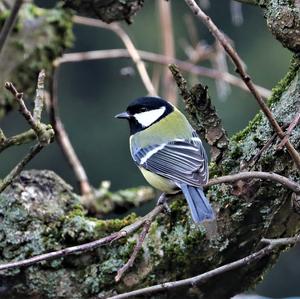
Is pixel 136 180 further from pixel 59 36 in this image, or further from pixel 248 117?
pixel 59 36

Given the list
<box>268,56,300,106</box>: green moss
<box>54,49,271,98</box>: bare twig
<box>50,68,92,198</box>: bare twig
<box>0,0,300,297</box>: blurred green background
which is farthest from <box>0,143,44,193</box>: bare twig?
→ <box>0,0,300,297</box>: blurred green background

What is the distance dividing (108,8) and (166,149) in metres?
0.46

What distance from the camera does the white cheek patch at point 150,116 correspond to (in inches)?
101

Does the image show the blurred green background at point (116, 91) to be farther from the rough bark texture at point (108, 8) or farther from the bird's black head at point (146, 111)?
the rough bark texture at point (108, 8)

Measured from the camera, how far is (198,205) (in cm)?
178

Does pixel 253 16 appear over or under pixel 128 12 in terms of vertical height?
under

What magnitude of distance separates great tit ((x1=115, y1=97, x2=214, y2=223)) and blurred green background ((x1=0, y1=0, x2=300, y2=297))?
18.4ft

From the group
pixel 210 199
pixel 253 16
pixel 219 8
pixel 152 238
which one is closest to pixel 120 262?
pixel 152 238

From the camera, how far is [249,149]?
1837 mm

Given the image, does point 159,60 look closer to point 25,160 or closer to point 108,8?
point 108,8

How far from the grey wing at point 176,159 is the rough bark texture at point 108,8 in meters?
0.42

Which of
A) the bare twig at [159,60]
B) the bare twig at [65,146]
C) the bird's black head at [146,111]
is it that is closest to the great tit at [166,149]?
the bird's black head at [146,111]

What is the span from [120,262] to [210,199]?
0.27 m

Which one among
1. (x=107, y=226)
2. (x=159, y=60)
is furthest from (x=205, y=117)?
(x=159, y=60)
